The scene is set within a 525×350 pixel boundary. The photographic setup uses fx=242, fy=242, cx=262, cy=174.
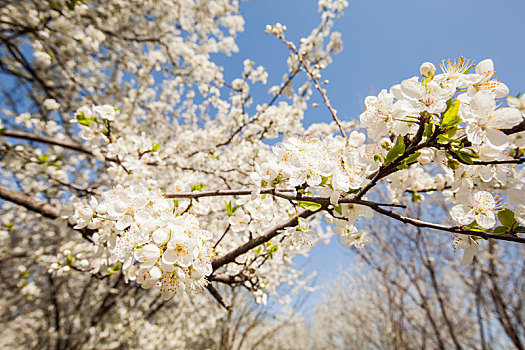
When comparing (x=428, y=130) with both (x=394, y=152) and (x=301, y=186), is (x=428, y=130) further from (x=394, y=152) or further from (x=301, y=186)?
(x=301, y=186)

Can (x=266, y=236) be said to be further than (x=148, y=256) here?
Yes

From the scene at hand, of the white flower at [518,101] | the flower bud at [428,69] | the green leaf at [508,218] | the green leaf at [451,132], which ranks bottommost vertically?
the green leaf at [508,218]

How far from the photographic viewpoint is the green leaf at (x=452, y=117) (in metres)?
0.89

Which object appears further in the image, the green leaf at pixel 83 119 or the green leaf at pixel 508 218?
the green leaf at pixel 83 119

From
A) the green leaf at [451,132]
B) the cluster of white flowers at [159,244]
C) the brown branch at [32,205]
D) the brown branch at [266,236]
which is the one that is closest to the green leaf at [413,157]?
the green leaf at [451,132]

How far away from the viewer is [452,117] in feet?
2.93

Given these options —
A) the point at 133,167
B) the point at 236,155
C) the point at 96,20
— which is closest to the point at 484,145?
the point at 133,167

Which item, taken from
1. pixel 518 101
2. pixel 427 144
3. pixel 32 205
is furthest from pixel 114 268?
pixel 518 101

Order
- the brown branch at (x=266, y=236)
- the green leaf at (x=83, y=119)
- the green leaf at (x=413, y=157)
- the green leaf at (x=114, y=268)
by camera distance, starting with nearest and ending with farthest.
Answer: the green leaf at (x=413, y=157) < the brown branch at (x=266, y=236) < the green leaf at (x=114, y=268) < the green leaf at (x=83, y=119)

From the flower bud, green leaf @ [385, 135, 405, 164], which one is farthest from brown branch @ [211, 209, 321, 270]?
the flower bud

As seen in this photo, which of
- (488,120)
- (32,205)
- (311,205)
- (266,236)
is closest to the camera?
(488,120)

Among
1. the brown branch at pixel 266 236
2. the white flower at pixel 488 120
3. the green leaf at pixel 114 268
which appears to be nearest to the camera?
the white flower at pixel 488 120

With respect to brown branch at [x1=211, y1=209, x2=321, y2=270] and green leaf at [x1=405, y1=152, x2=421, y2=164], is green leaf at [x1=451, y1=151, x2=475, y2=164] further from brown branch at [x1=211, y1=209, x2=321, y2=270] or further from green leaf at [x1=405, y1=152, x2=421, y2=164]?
brown branch at [x1=211, y1=209, x2=321, y2=270]

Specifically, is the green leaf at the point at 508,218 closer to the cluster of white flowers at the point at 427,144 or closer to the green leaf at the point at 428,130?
the cluster of white flowers at the point at 427,144
